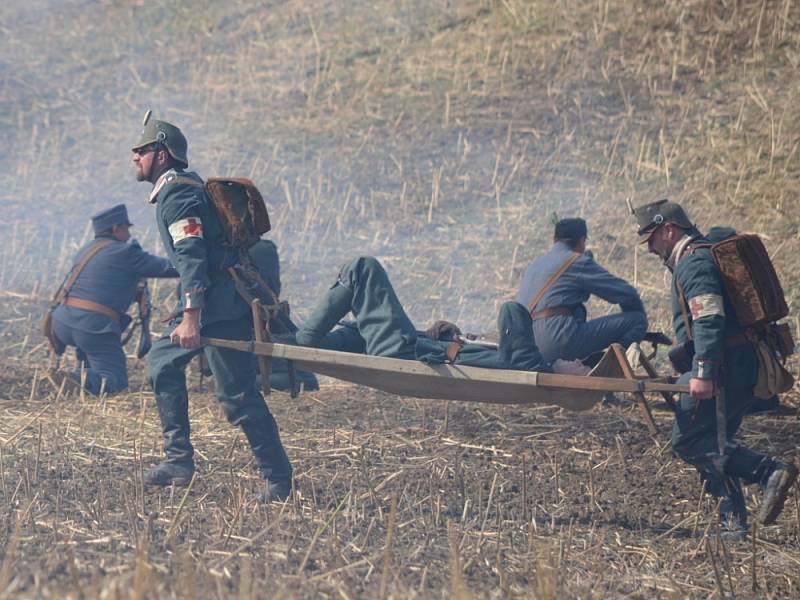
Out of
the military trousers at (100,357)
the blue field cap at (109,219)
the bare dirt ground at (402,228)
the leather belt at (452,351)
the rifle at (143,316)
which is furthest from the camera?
the rifle at (143,316)

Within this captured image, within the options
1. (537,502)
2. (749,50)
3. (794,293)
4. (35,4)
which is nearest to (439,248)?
(794,293)

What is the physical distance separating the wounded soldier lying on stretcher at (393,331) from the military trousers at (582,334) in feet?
5.38

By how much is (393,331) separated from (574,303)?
2.44 m

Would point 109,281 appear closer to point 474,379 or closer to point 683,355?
point 474,379

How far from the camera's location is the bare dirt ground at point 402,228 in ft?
18.7

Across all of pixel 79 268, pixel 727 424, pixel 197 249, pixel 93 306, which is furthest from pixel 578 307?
pixel 79 268

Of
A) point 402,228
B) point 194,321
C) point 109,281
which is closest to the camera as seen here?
point 194,321

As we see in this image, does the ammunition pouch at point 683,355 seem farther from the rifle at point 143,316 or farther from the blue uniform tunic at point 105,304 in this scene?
the rifle at point 143,316

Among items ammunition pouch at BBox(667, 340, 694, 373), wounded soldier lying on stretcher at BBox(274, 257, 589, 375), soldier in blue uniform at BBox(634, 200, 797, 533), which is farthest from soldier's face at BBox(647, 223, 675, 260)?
wounded soldier lying on stretcher at BBox(274, 257, 589, 375)

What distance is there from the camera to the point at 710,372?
248 inches

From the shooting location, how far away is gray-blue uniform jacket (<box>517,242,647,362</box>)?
8.52 meters

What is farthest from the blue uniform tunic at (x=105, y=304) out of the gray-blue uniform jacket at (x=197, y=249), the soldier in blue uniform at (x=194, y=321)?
the gray-blue uniform jacket at (x=197, y=249)

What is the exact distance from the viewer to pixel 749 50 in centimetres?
1589

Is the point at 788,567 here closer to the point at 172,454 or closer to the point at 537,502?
the point at 537,502
